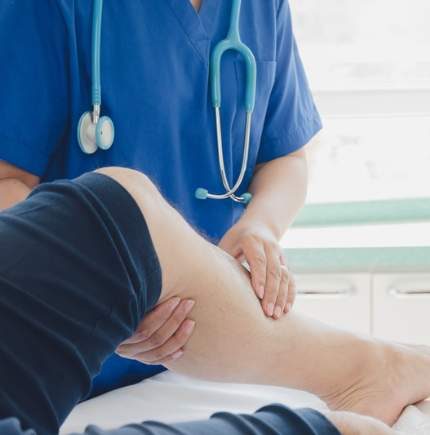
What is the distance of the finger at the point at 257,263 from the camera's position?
119cm

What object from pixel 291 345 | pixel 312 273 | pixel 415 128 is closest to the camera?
pixel 291 345

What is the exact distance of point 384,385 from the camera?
1.24 metres

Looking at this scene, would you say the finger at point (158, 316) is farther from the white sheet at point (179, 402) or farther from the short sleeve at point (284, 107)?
the short sleeve at point (284, 107)

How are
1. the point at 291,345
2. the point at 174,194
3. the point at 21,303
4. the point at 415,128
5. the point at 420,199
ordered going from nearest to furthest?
1. the point at 21,303
2. the point at 291,345
3. the point at 174,194
4. the point at 420,199
5. the point at 415,128

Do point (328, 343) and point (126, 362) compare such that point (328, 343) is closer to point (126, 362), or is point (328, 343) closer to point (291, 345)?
point (291, 345)

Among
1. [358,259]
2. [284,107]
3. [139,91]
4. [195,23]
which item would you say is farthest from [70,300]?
[358,259]

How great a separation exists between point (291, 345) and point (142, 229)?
0.39m

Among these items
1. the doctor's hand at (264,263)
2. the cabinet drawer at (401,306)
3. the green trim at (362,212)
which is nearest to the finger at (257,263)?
the doctor's hand at (264,263)

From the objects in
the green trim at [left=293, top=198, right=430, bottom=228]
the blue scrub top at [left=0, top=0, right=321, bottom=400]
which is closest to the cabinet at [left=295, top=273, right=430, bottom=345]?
the green trim at [left=293, top=198, right=430, bottom=228]

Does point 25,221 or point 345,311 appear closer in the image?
point 25,221

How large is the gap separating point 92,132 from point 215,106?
0.21m

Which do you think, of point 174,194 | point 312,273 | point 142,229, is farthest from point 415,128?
point 142,229

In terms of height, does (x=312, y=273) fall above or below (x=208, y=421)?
below

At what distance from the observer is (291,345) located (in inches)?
47.4
